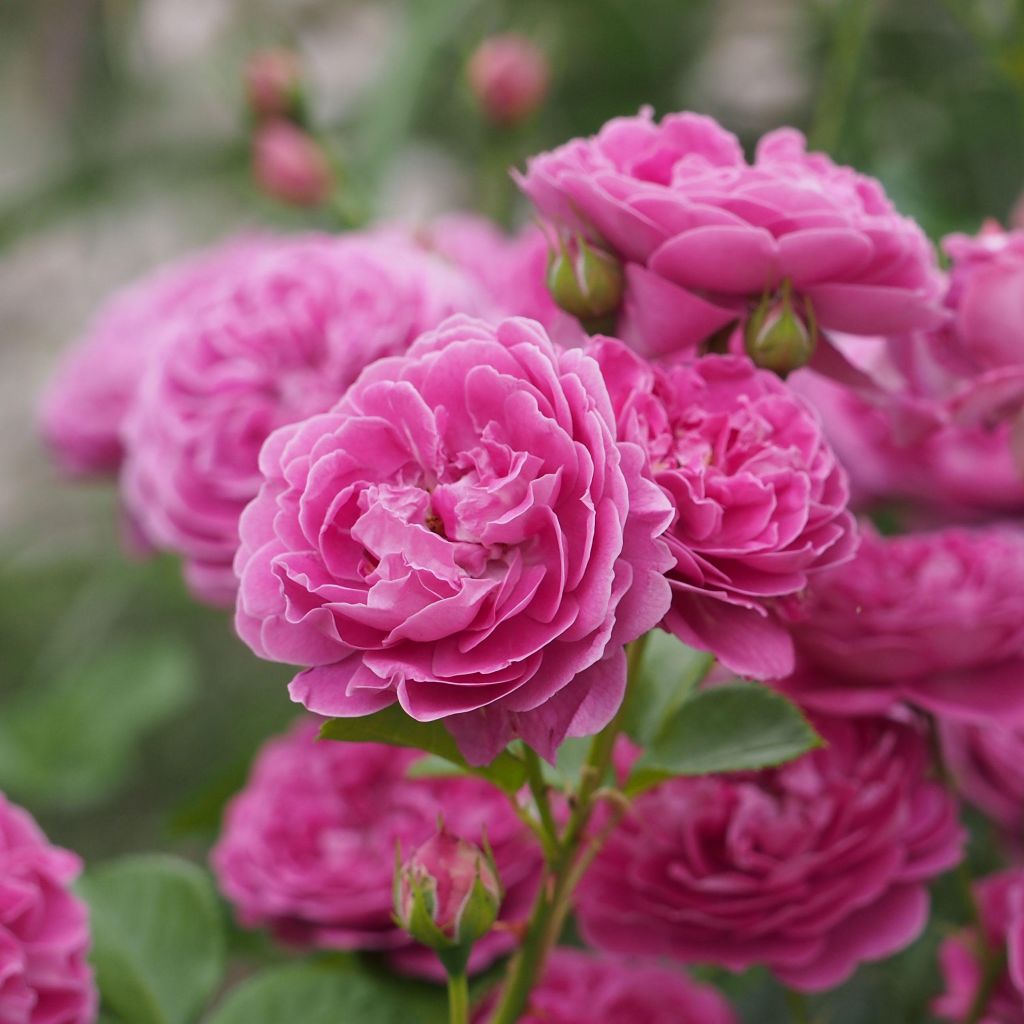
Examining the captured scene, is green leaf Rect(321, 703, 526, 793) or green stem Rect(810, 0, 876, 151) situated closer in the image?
green leaf Rect(321, 703, 526, 793)

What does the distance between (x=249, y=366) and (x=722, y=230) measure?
0.61ft

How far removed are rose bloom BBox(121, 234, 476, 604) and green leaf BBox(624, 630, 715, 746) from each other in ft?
0.40

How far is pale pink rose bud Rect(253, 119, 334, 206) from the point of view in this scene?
0.59 metres

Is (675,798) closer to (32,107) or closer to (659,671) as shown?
(659,671)

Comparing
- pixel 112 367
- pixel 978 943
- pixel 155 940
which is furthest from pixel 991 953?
pixel 112 367

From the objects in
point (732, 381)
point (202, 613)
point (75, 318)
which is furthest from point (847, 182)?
point (75, 318)

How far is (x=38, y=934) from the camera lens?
306mm

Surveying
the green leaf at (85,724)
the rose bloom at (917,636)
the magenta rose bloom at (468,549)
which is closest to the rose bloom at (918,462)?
the rose bloom at (917,636)

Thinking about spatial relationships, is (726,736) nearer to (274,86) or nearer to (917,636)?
(917,636)

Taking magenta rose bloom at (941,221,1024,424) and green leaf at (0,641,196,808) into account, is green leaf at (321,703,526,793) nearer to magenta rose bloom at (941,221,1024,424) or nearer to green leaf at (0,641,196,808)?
magenta rose bloom at (941,221,1024,424)

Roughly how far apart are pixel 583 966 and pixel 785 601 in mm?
162

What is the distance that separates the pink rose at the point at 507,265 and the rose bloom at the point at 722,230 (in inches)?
1.0

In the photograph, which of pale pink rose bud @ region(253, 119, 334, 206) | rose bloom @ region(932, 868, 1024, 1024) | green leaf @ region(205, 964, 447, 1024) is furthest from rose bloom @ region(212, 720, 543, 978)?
pale pink rose bud @ region(253, 119, 334, 206)

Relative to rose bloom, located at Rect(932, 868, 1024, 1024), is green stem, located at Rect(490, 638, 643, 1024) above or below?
above
